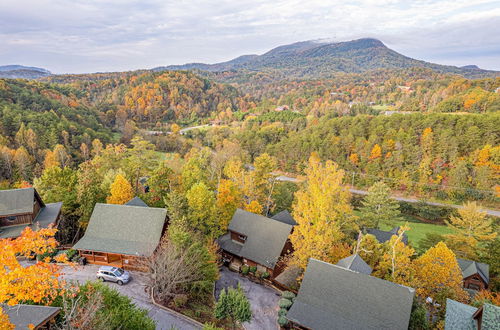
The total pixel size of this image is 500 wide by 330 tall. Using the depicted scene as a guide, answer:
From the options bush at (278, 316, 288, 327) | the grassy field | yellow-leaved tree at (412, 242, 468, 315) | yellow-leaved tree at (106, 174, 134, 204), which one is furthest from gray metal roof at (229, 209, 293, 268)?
the grassy field

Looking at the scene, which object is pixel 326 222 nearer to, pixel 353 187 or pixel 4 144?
pixel 353 187

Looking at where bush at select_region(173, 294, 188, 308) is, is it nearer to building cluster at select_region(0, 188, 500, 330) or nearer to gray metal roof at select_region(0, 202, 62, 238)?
building cluster at select_region(0, 188, 500, 330)

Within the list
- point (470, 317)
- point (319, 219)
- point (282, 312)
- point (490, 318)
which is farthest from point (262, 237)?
point (490, 318)

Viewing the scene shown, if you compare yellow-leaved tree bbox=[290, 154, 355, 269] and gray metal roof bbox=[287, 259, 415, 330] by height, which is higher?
yellow-leaved tree bbox=[290, 154, 355, 269]

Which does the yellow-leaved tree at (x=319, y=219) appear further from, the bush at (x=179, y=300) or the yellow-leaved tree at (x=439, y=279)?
the bush at (x=179, y=300)

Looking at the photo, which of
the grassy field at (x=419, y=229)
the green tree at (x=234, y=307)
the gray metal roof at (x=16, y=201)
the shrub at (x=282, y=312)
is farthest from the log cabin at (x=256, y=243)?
the grassy field at (x=419, y=229)

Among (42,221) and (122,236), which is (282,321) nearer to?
(122,236)
